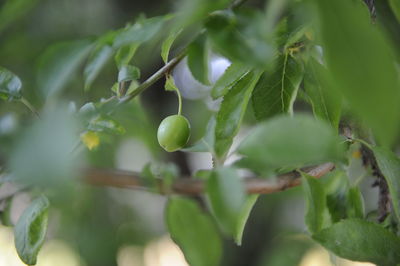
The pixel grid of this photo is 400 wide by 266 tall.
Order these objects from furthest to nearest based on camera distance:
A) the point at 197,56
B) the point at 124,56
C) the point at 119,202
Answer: the point at 119,202 < the point at 124,56 < the point at 197,56

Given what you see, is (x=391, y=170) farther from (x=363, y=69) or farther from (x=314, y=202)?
(x=363, y=69)

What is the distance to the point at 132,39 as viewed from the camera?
33cm

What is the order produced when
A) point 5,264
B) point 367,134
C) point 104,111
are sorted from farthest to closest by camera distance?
point 5,264
point 367,134
point 104,111

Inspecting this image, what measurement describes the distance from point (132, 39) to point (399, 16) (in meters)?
0.17

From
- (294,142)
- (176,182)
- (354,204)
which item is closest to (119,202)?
(354,204)

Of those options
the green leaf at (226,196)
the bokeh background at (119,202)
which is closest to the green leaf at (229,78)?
the green leaf at (226,196)

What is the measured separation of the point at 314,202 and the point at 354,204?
0.26 ft

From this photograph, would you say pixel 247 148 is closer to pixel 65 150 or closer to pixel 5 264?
pixel 65 150

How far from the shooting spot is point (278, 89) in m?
0.38

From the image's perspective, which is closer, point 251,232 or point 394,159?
point 394,159

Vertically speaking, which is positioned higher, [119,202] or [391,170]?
[391,170]

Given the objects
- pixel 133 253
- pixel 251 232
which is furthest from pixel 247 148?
pixel 251 232

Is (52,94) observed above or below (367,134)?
above

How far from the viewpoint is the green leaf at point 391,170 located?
0.37m
